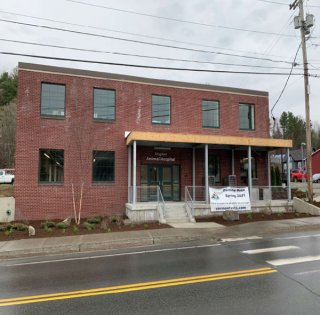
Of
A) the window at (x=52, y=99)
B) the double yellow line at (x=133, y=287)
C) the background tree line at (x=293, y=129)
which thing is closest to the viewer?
the double yellow line at (x=133, y=287)

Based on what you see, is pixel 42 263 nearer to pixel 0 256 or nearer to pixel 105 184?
pixel 0 256

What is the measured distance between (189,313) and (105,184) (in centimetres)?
1458

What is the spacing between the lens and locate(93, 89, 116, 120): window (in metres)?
19.5

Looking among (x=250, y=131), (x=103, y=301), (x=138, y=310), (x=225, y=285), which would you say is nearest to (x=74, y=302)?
(x=103, y=301)

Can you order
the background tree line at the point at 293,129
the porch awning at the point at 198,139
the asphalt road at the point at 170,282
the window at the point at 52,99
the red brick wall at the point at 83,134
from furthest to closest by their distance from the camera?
the background tree line at the point at 293,129, the window at the point at 52,99, the red brick wall at the point at 83,134, the porch awning at the point at 198,139, the asphalt road at the point at 170,282

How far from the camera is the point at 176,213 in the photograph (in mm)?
17359

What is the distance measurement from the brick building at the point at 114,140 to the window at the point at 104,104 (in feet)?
0.19

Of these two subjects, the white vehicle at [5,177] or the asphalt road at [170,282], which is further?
the white vehicle at [5,177]

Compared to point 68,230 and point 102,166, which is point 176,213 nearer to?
point 102,166

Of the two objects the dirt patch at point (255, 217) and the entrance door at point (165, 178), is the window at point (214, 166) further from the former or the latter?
the dirt patch at point (255, 217)

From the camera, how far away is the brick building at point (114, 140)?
18.2m

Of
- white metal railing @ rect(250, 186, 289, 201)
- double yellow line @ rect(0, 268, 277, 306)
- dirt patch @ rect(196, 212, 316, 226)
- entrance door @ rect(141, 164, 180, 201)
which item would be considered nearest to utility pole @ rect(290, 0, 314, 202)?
white metal railing @ rect(250, 186, 289, 201)

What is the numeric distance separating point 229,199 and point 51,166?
9816 mm

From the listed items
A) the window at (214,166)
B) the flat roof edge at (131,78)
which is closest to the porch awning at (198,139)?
the window at (214,166)
